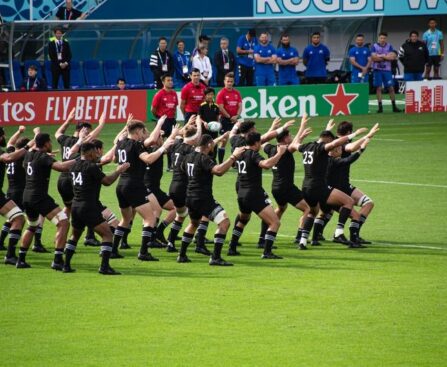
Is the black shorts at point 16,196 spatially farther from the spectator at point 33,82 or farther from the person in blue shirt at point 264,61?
the person in blue shirt at point 264,61

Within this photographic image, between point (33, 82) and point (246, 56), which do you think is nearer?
point (33, 82)

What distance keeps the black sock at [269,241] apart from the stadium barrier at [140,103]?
64.6ft

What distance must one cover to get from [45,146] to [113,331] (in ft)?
15.3

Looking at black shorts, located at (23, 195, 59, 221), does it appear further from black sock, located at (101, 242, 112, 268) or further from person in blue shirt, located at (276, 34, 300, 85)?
person in blue shirt, located at (276, 34, 300, 85)

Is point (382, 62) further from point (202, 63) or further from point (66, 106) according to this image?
point (66, 106)

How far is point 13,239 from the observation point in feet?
60.8

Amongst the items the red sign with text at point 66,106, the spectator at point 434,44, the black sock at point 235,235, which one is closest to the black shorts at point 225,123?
the red sign with text at point 66,106

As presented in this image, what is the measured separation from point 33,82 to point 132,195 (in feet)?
66.3

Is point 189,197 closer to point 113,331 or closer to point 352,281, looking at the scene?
point 352,281

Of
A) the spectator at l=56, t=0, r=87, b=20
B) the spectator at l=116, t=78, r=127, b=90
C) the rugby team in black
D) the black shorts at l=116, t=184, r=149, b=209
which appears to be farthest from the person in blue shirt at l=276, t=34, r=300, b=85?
the black shorts at l=116, t=184, r=149, b=209

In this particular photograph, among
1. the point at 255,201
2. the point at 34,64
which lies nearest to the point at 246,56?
the point at 34,64

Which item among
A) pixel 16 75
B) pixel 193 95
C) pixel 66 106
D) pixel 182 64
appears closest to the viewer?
pixel 193 95

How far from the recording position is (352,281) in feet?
55.8

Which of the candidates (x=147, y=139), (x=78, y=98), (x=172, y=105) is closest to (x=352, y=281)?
(x=147, y=139)
